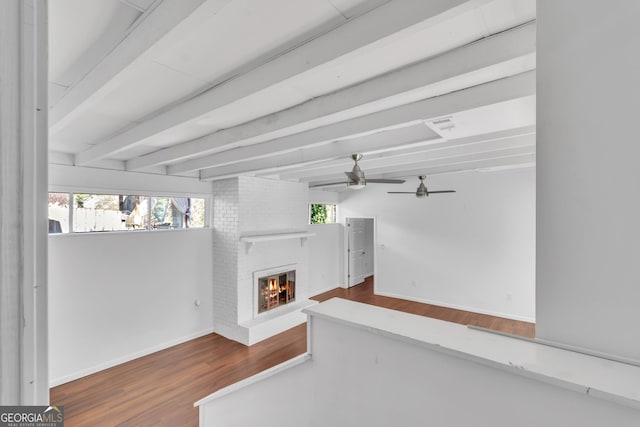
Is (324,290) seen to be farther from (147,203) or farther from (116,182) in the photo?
(116,182)

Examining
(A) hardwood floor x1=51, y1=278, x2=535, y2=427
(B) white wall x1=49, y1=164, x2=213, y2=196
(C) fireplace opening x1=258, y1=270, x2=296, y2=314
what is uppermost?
(B) white wall x1=49, y1=164, x2=213, y2=196

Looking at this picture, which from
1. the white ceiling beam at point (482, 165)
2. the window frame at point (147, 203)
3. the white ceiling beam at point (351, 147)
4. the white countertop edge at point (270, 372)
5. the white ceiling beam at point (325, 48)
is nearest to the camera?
the white ceiling beam at point (325, 48)

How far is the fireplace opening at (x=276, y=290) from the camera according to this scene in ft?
17.7

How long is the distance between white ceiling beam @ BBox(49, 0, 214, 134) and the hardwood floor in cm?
318

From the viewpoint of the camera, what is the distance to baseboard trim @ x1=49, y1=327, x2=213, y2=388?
3.82 metres

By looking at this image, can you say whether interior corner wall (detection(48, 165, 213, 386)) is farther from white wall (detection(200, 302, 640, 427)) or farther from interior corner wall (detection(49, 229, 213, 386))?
white wall (detection(200, 302, 640, 427))

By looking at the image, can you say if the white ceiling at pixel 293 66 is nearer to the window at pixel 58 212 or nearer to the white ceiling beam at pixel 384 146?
the white ceiling beam at pixel 384 146

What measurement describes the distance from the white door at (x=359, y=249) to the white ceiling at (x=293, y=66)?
5564 mm

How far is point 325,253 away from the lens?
25.3ft

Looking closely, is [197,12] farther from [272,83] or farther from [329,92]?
[329,92]

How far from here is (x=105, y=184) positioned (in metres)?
4.17

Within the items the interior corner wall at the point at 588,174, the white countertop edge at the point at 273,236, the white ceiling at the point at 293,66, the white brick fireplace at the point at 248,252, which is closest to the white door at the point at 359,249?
the white countertop edge at the point at 273,236

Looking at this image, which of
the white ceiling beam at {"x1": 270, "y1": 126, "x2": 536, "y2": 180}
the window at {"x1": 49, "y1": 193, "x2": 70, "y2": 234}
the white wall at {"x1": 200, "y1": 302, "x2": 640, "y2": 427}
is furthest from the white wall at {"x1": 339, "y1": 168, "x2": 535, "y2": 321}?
the window at {"x1": 49, "y1": 193, "x2": 70, "y2": 234}

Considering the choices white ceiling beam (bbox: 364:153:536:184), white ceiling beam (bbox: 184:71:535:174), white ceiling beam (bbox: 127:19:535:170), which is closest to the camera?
white ceiling beam (bbox: 127:19:535:170)
